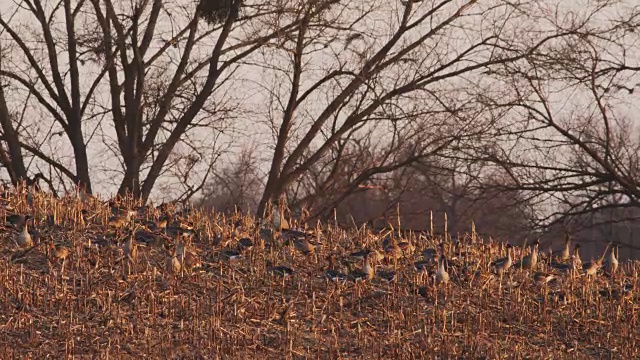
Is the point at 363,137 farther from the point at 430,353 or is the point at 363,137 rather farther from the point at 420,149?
the point at 430,353

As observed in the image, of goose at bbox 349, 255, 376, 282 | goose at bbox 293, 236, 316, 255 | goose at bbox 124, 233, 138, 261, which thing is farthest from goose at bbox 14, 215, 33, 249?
goose at bbox 349, 255, 376, 282

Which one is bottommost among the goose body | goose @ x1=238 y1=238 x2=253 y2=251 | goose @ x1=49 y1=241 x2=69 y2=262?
goose @ x1=49 y1=241 x2=69 y2=262

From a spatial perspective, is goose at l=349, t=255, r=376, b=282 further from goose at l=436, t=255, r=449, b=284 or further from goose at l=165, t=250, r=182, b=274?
goose at l=165, t=250, r=182, b=274

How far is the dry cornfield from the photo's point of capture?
813cm

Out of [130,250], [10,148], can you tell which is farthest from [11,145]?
[130,250]

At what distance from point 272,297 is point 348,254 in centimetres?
176

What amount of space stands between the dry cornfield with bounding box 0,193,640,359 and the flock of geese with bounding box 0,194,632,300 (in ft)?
0.07

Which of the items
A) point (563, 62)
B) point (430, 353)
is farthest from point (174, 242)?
point (563, 62)

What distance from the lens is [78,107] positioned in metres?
23.4

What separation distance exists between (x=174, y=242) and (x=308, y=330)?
2.20 metres

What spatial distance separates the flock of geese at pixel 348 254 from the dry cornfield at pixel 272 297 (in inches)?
0.8

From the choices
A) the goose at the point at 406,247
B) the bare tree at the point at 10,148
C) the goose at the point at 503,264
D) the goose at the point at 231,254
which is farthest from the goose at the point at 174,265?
the bare tree at the point at 10,148

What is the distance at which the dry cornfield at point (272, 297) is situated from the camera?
8133mm

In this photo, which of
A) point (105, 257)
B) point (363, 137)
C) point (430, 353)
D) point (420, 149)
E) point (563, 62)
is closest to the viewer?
point (430, 353)
